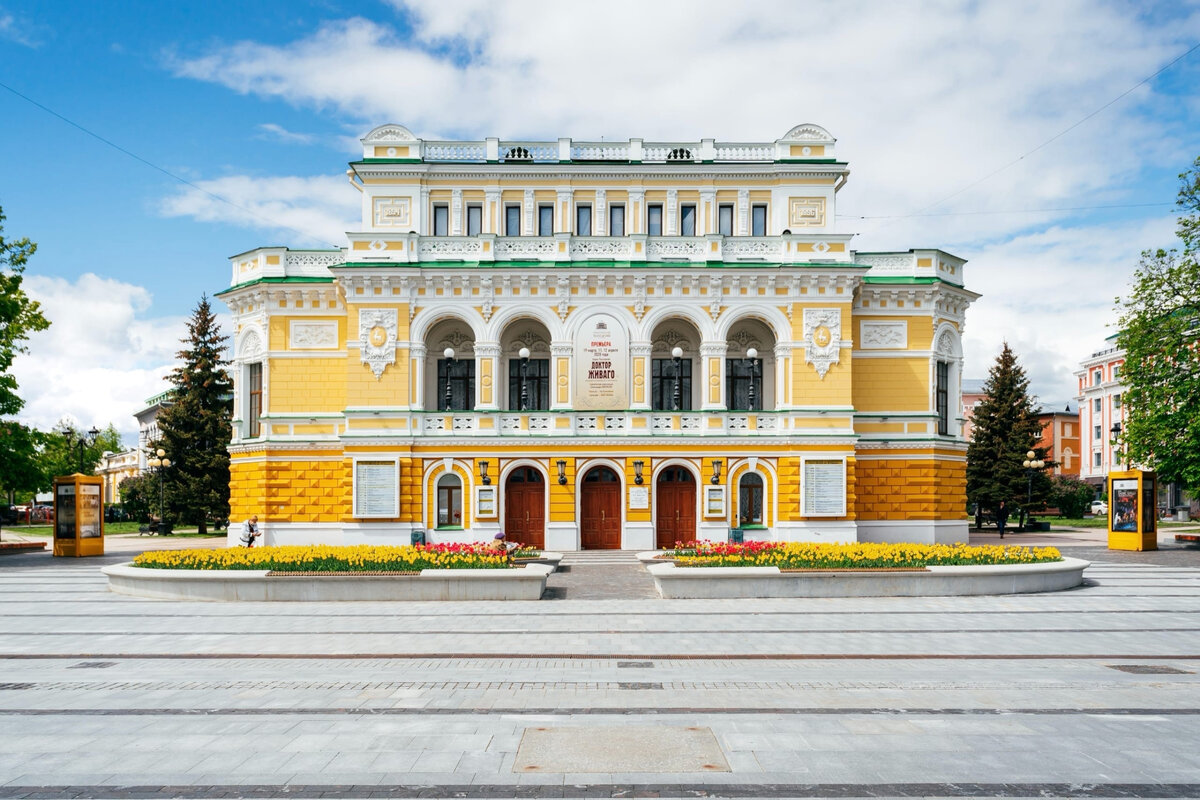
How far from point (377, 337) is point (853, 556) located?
2028cm

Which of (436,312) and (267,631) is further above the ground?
(436,312)

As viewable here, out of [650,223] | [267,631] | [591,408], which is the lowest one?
[267,631]

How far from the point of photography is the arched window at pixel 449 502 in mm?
34594

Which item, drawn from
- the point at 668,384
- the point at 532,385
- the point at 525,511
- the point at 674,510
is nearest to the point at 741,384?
the point at 668,384

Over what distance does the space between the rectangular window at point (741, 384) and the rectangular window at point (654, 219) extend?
627 centimetres

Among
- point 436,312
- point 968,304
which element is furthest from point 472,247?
point 968,304

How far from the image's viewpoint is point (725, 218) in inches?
1491

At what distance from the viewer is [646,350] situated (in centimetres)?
3494

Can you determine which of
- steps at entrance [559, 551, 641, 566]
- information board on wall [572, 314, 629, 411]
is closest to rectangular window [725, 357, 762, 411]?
information board on wall [572, 314, 629, 411]

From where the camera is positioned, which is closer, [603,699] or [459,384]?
[603,699]

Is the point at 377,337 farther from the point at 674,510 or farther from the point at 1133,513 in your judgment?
the point at 1133,513

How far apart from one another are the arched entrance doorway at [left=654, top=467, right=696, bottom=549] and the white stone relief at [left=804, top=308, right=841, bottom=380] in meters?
6.57

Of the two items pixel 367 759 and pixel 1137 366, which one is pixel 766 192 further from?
pixel 367 759

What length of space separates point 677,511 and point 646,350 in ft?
20.9
